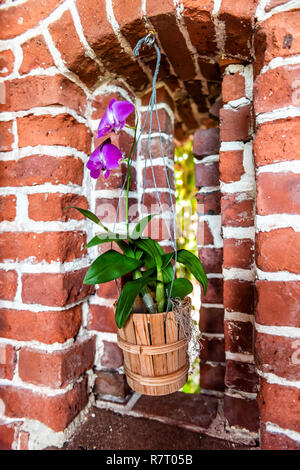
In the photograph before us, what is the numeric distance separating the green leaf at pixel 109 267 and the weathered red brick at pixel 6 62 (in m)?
0.57

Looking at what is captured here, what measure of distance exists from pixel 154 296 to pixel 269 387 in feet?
0.96

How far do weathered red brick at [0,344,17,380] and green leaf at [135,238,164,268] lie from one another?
1.54 ft

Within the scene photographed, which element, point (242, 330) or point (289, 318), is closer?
point (289, 318)

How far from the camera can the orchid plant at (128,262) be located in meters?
0.54

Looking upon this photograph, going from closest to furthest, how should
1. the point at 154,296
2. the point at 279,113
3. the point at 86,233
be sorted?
the point at 279,113, the point at 154,296, the point at 86,233

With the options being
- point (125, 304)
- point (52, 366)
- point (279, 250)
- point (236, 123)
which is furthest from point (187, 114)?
point (52, 366)

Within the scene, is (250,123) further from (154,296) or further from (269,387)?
(269,387)

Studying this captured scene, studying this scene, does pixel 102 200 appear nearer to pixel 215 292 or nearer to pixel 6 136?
pixel 6 136

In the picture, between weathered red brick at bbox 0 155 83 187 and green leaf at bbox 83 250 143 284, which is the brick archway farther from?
green leaf at bbox 83 250 143 284

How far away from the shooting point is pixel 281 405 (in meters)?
0.55

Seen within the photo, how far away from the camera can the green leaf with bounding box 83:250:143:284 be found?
21.2 inches

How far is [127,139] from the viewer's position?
840mm
